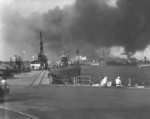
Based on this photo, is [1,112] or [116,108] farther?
[116,108]

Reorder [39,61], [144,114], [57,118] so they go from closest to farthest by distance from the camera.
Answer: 1. [57,118]
2. [144,114]
3. [39,61]

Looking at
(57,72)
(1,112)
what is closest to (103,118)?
(1,112)

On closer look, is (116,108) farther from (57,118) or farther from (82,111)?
(57,118)

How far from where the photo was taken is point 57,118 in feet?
43.9

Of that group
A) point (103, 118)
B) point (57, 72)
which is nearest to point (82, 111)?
point (103, 118)

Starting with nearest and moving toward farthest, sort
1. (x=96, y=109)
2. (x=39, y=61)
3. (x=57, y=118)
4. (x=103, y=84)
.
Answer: (x=57, y=118)
(x=96, y=109)
(x=103, y=84)
(x=39, y=61)

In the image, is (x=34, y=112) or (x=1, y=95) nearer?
(x=34, y=112)

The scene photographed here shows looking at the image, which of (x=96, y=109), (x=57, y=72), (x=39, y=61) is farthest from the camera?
(x=39, y=61)

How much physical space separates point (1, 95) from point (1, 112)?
7.06 m

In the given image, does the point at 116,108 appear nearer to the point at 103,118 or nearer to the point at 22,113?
the point at 103,118

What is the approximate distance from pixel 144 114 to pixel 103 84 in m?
19.7

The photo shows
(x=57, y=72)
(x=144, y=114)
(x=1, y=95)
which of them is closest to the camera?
(x=144, y=114)

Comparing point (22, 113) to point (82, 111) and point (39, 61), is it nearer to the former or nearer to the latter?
point (82, 111)

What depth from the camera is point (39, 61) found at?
554ft
